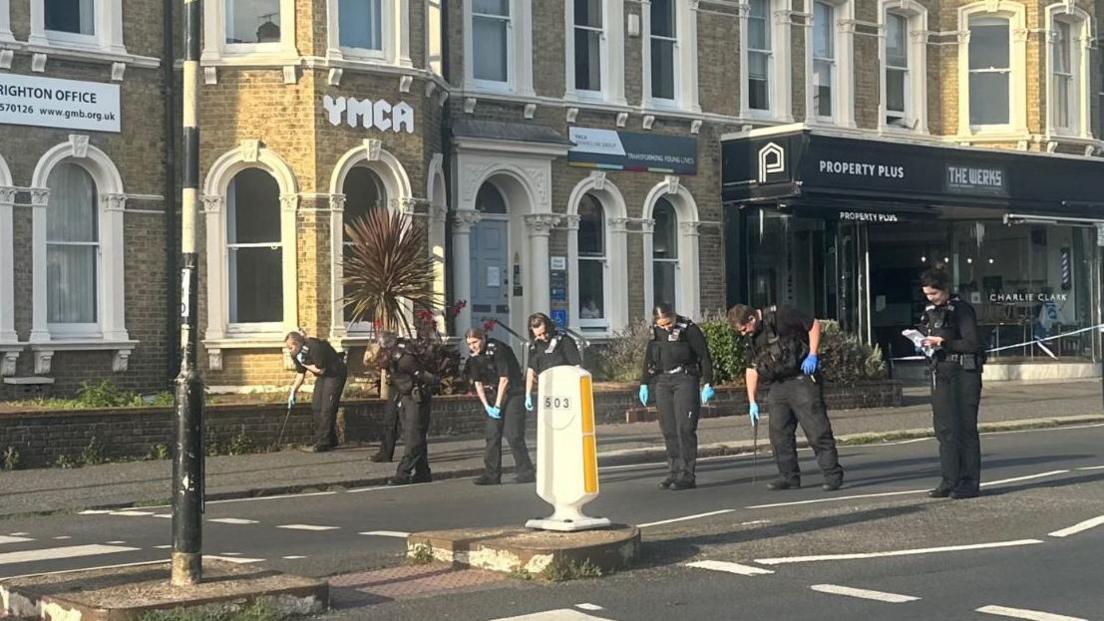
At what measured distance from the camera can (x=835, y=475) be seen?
1277 cm

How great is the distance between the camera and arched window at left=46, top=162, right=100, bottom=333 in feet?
64.6

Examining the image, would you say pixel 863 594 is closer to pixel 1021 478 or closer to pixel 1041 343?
pixel 1021 478

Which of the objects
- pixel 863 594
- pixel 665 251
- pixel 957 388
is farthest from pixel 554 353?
pixel 665 251

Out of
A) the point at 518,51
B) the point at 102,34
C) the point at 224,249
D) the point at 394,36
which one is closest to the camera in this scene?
the point at 102,34

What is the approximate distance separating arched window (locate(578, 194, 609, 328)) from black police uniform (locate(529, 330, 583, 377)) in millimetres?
10619

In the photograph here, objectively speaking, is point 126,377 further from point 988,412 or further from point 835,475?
point 988,412

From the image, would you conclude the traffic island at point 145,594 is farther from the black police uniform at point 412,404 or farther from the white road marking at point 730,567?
the black police uniform at point 412,404

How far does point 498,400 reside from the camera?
47.1 ft

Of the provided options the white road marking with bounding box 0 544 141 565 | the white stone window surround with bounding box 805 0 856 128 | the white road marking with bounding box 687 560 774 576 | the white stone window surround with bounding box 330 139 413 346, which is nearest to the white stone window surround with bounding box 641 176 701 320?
the white stone window surround with bounding box 805 0 856 128

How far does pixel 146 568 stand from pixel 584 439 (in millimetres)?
2717

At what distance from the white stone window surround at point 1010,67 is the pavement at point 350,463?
8.18 meters

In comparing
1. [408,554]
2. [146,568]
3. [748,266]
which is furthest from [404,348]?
[748,266]

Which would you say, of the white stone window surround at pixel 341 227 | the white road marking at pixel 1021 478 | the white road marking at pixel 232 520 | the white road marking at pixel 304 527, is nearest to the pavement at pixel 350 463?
the white road marking at pixel 232 520

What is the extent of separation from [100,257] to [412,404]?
725 centimetres
